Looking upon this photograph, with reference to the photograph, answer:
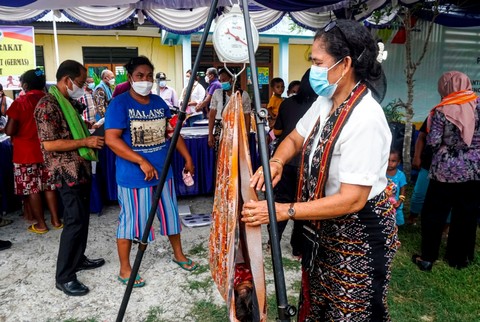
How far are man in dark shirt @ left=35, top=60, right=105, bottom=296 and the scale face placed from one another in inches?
54.6

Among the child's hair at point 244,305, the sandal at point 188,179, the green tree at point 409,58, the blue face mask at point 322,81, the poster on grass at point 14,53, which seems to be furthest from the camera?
the poster on grass at point 14,53

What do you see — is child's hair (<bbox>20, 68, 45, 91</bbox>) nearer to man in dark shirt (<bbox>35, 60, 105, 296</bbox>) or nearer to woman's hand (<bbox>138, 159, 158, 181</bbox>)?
man in dark shirt (<bbox>35, 60, 105, 296</bbox>)

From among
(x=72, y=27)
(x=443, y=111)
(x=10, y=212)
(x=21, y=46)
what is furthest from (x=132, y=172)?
(x=72, y=27)

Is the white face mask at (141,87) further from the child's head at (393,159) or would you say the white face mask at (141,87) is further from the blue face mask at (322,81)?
the child's head at (393,159)

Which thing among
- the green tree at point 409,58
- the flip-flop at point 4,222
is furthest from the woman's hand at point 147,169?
the green tree at point 409,58

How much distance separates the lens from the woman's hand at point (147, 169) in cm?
266

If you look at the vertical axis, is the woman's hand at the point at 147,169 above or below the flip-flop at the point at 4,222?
above

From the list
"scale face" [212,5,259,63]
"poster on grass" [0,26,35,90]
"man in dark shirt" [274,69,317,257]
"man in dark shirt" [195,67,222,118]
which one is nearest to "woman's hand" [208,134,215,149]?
"man in dark shirt" [274,69,317,257]

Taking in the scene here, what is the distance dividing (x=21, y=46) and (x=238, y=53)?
509 centimetres

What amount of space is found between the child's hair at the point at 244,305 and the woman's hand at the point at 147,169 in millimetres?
1386

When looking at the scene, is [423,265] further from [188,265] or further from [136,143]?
[136,143]

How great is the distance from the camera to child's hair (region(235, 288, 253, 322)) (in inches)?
60.4

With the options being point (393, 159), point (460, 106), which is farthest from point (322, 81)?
point (393, 159)

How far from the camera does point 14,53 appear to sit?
18.2 ft
